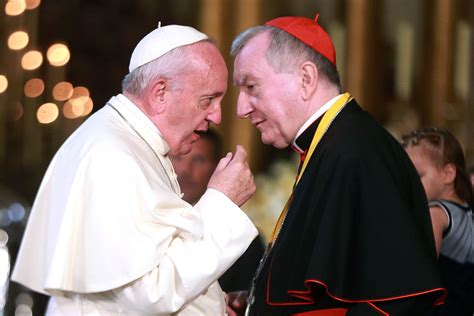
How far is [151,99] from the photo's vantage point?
357cm

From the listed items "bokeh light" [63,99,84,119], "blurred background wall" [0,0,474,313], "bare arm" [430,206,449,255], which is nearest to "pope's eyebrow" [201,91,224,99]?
"bare arm" [430,206,449,255]

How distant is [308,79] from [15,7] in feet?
17.4

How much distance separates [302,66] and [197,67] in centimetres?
43

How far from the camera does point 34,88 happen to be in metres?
8.53

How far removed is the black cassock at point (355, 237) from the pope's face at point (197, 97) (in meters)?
0.39

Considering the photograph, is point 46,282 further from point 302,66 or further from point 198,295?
point 302,66

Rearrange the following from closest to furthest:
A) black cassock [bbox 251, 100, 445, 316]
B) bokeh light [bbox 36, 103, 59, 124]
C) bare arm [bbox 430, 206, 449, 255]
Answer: black cassock [bbox 251, 100, 445, 316] < bare arm [bbox 430, 206, 449, 255] < bokeh light [bbox 36, 103, 59, 124]

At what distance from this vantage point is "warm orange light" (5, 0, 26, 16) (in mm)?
8578

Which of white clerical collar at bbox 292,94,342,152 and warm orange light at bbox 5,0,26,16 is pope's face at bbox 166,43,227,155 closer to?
white clerical collar at bbox 292,94,342,152

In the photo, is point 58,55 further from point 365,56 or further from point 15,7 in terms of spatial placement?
point 365,56

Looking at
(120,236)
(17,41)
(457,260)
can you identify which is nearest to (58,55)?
(17,41)

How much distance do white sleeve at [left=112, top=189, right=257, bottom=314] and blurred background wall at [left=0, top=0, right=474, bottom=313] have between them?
16.4ft

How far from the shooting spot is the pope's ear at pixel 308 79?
12.4ft

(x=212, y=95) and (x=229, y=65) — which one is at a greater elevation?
(x=212, y=95)
